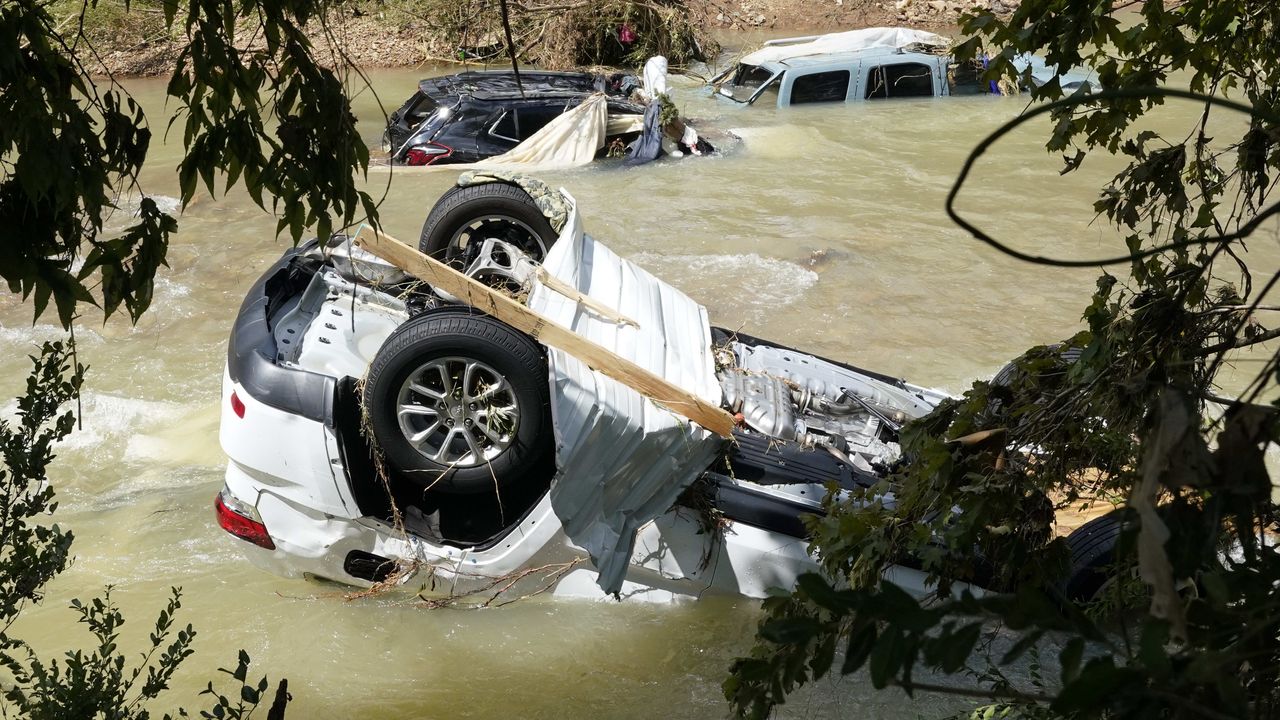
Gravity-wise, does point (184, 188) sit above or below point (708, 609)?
above

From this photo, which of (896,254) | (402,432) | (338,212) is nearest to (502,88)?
(896,254)

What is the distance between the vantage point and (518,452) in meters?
4.42

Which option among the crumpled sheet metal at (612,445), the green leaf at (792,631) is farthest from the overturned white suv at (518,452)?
the green leaf at (792,631)

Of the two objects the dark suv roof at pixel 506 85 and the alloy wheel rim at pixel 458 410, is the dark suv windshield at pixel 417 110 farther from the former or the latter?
the alloy wheel rim at pixel 458 410

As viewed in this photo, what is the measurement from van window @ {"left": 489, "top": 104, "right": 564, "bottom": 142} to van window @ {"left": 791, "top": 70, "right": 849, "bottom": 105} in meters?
4.51

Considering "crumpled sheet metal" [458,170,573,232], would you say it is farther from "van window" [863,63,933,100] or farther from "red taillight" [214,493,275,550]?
"van window" [863,63,933,100]

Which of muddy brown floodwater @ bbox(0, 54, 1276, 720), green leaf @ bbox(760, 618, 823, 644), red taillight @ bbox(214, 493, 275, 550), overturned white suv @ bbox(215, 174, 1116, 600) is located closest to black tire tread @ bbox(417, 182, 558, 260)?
overturned white suv @ bbox(215, 174, 1116, 600)

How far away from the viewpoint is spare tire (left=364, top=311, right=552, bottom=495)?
14.1ft

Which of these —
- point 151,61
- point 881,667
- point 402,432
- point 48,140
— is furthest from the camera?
point 151,61

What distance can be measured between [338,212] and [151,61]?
19622 millimetres

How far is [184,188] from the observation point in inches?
98.4

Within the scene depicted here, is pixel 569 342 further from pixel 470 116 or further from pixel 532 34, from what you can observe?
pixel 532 34

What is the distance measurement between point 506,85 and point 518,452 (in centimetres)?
905

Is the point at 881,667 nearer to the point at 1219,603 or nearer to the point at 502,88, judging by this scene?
the point at 1219,603
